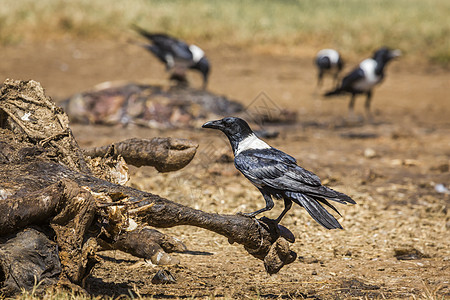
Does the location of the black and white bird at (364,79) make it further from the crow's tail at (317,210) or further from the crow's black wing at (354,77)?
the crow's tail at (317,210)

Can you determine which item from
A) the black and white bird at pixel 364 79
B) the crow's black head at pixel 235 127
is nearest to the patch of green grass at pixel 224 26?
the black and white bird at pixel 364 79

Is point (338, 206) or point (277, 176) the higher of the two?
point (277, 176)

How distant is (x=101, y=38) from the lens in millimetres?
17016

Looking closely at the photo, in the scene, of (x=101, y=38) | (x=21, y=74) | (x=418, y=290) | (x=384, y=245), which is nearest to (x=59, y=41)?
(x=101, y=38)

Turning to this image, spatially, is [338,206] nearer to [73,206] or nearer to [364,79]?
[73,206]

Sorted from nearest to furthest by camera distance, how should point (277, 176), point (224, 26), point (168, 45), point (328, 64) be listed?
point (277, 176), point (168, 45), point (328, 64), point (224, 26)

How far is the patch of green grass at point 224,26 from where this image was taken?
16656 mm

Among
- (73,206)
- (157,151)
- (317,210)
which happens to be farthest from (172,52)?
(73,206)

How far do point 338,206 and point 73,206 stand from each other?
10.6 ft

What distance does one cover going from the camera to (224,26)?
697 inches

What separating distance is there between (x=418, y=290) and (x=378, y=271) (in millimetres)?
483

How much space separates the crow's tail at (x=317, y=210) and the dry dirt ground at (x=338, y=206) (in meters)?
0.44

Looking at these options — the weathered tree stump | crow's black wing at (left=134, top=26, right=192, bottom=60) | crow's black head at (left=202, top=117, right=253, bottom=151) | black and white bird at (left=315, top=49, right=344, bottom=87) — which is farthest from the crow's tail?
black and white bird at (left=315, top=49, right=344, bottom=87)

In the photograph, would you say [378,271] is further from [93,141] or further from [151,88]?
[151,88]
